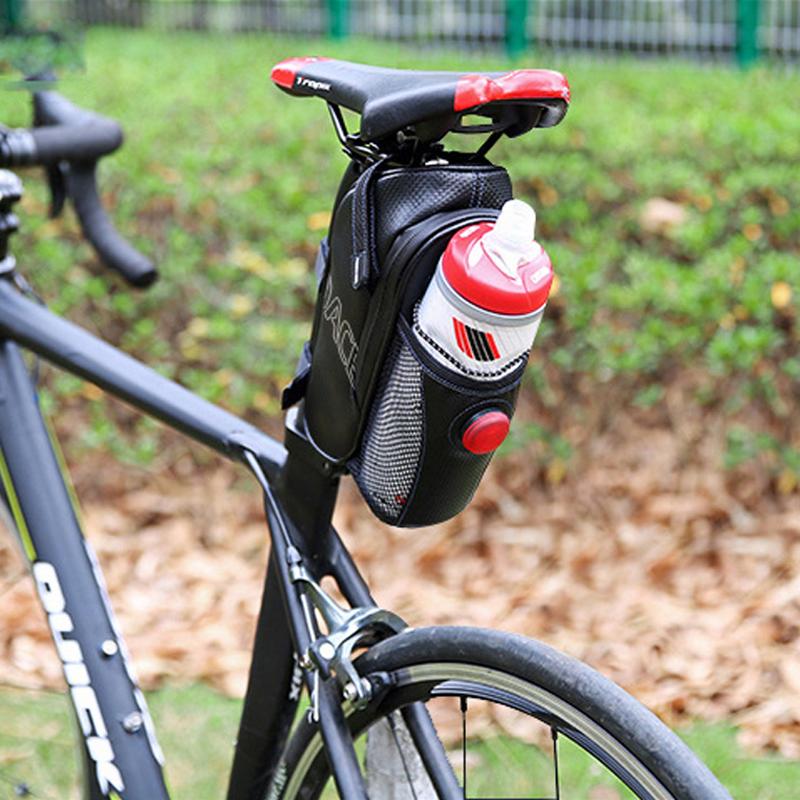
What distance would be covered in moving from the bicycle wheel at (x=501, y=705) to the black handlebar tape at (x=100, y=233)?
0.81 meters

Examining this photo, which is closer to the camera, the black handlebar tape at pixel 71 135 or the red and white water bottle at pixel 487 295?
the red and white water bottle at pixel 487 295

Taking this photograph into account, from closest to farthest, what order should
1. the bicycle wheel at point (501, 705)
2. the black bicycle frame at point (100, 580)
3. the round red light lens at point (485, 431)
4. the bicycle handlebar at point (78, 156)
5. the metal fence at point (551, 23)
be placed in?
1. the bicycle wheel at point (501, 705)
2. the round red light lens at point (485, 431)
3. the black bicycle frame at point (100, 580)
4. the bicycle handlebar at point (78, 156)
5. the metal fence at point (551, 23)

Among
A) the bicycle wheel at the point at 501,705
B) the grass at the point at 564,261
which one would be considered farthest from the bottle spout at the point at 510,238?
the grass at the point at 564,261

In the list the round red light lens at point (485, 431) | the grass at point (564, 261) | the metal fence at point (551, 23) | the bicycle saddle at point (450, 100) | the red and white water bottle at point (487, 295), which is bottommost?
the metal fence at point (551, 23)

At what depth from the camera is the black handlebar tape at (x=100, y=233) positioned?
6.75 feet

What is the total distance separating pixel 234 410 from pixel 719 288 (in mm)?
1463

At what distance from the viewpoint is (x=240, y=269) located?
13.0 feet

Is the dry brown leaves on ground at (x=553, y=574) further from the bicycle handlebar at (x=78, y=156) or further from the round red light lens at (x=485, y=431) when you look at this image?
the round red light lens at (x=485, y=431)

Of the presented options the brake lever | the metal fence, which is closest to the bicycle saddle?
the brake lever

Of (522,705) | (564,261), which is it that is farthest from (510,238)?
(564,261)

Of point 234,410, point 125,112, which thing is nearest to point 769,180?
point 234,410

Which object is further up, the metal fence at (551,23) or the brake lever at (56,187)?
the brake lever at (56,187)

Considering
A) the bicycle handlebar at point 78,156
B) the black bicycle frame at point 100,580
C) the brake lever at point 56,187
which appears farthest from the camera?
the brake lever at point 56,187

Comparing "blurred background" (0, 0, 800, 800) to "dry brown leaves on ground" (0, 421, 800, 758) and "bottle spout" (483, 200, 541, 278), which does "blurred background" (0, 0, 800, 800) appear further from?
"bottle spout" (483, 200, 541, 278)
